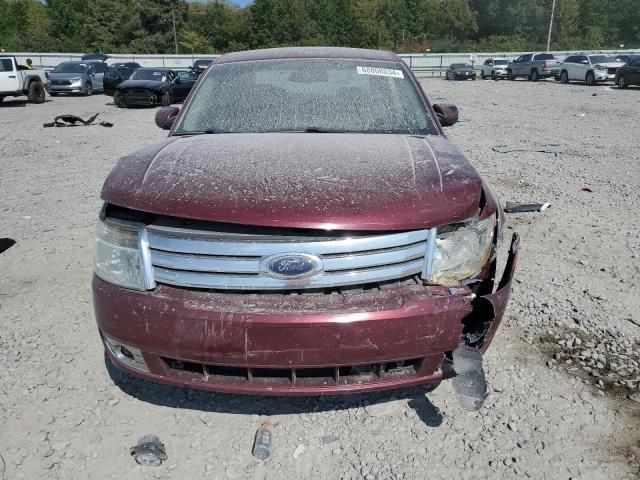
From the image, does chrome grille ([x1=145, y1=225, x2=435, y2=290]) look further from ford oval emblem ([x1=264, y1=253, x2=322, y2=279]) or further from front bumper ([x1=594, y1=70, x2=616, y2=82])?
front bumper ([x1=594, y1=70, x2=616, y2=82])

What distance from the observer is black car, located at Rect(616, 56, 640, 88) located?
70.9 ft

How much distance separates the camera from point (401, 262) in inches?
81.6

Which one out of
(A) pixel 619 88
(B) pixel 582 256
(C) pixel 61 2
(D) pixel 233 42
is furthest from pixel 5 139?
(C) pixel 61 2

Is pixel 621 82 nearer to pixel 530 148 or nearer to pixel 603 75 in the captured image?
pixel 603 75

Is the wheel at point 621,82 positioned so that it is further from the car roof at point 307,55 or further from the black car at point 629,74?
the car roof at point 307,55

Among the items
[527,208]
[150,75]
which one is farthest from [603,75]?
[527,208]

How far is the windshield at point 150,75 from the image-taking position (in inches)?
731

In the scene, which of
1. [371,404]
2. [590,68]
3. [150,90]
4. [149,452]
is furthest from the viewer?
[590,68]

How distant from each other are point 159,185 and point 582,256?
3.48m

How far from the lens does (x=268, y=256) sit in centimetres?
199

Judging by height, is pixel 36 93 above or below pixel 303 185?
below

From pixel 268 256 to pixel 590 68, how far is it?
2749 centimetres

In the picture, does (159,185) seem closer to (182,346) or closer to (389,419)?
(182,346)

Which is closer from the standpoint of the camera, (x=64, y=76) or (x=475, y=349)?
(x=475, y=349)
